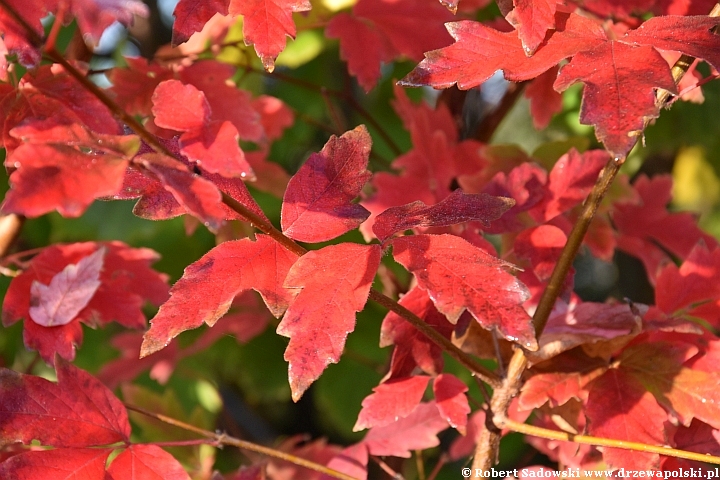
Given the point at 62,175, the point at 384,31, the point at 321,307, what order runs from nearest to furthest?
1. the point at 62,175
2. the point at 321,307
3. the point at 384,31

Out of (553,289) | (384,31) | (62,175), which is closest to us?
(62,175)

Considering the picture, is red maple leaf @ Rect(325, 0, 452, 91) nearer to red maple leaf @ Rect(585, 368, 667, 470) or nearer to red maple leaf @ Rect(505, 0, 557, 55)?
red maple leaf @ Rect(505, 0, 557, 55)

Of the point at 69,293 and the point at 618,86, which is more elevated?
the point at 618,86

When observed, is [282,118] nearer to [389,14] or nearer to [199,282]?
[389,14]

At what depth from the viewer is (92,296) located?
71 cm

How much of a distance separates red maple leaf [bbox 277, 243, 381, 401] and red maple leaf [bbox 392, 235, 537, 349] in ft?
0.12

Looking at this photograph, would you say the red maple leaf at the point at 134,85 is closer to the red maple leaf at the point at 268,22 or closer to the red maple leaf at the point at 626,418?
the red maple leaf at the point at 268,22

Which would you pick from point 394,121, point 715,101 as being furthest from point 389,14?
point 715,101

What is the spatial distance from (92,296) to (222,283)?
275 millimetres

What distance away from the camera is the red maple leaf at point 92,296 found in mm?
676

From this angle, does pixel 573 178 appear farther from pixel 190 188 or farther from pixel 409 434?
pixel 190 188

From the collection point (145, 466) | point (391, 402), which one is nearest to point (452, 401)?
point (391, 402)

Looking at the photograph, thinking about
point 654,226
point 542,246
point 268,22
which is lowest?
point 654,226

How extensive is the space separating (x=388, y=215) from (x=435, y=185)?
0.35m
